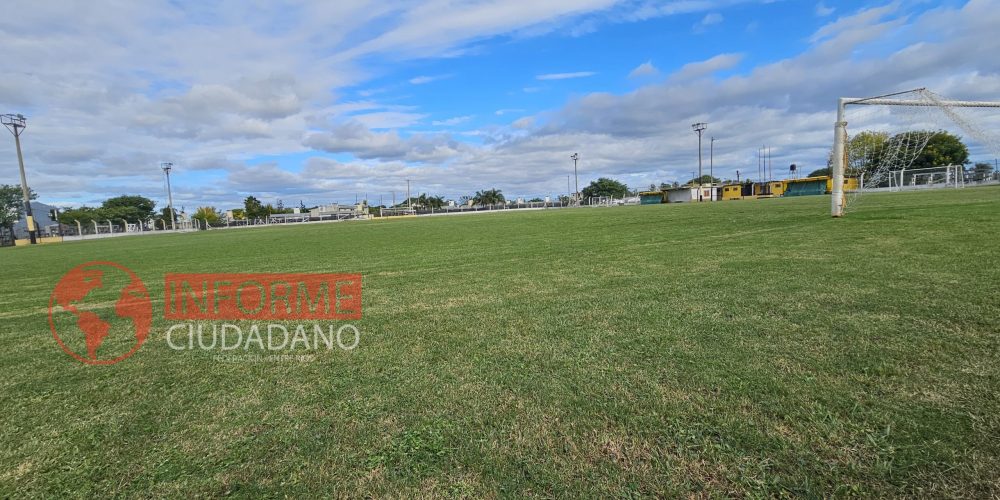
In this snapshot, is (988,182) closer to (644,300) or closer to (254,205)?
(644,300)

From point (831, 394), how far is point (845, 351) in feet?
2.73

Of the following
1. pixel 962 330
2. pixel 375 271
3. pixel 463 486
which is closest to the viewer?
pixel 463 486

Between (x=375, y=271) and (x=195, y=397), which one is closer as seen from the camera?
(x=195, y=397)

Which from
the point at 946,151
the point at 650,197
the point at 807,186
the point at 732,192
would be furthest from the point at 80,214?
the point at 946,151

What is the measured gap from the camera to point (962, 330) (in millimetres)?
3473

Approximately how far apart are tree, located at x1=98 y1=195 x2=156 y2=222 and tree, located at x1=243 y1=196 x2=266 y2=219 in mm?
17807

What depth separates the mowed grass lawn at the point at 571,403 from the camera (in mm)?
2107

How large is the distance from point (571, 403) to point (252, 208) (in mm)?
118376

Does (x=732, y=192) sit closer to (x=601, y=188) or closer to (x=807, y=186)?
(x=807, y=186)

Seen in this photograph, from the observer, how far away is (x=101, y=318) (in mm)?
5883

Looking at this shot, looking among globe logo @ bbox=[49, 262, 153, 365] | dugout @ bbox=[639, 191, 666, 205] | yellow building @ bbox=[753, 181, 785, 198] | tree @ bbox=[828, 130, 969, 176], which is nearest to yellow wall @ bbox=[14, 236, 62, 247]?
globe logo @ bbox=[49, 262, 153, 365]

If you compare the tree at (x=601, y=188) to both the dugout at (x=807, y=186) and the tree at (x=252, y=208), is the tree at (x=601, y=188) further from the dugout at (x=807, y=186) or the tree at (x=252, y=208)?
the tree at (x=252, y=208)

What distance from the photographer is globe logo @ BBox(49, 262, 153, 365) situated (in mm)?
4461

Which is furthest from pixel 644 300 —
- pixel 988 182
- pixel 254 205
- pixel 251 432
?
pixel 254 205
